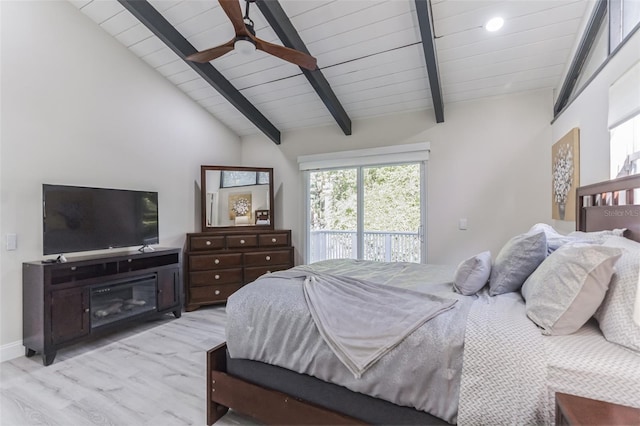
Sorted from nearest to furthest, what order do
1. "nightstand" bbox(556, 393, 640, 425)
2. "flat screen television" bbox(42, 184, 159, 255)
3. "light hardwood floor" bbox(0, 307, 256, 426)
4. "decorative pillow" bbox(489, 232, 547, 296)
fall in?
"nightstand" bbox(556, 393, 640, 425) < "decorative pillow" bbox(489, 232, 547, 296) < "light hardwood floor" bbox(0, 307, 256, 426) < "flat screen television" bbox(42, 184, 159, 255)

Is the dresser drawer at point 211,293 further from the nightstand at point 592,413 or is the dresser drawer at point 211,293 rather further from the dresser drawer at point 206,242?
the nightstand at point 592,413

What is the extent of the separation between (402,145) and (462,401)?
130 inches

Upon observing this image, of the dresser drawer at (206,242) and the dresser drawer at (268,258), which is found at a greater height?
the dresser drawer at (206,242)

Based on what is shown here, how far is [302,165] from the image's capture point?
468cm

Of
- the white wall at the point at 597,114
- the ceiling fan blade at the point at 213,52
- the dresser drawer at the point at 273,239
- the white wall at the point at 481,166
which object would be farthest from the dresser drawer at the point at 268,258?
the white wall at the point at 597,114

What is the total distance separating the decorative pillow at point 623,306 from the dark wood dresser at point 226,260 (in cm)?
359

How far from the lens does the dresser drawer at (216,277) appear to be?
13.0 ft

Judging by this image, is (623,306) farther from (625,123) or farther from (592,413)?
(625,123)

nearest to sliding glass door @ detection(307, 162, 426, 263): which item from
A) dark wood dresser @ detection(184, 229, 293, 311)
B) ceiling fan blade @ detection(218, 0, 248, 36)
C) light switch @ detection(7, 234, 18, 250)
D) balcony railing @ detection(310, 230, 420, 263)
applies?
balcony railing @ detection(310, 230, 420, 263)

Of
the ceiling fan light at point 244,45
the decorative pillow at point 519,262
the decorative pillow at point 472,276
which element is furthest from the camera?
the ceiling fan light at point 244,45

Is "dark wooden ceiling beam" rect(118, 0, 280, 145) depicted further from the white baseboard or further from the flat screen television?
the white baseboard

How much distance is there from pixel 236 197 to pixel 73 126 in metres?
2.04

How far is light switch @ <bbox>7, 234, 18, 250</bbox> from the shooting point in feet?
8.66

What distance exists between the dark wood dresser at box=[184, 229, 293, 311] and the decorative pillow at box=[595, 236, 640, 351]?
3.59 m
